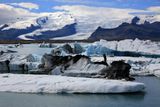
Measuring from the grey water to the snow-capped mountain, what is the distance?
10341cm

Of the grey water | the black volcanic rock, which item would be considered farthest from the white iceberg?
the black volcanic rock

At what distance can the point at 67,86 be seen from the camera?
61.8ft

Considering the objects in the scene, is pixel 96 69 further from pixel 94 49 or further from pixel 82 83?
pixel 94 49

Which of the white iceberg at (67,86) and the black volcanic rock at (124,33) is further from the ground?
the white iceberg at (67,86)

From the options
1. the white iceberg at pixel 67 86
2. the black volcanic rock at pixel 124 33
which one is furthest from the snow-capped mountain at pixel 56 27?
the white iceberg at pixel 67 86

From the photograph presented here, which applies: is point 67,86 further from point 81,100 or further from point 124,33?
point 124,33

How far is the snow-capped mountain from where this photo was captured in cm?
13025

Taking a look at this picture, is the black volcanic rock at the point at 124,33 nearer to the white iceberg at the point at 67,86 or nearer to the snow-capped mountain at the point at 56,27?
the snow-capped mountain at the point at 56,27

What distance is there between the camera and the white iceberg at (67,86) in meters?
18.5

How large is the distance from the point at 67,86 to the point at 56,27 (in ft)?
462

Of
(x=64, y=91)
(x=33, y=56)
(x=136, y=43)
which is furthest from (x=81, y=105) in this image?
(x=136, y=43)

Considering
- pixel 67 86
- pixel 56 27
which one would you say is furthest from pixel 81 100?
pixel 56 27

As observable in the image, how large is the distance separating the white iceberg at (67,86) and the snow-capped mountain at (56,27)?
10183 cm

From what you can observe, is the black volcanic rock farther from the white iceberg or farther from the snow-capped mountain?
the white iceberg
